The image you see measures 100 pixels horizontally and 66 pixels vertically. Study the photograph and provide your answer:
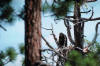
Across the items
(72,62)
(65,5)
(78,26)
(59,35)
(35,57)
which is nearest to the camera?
(72,62)

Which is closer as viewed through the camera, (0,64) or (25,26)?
(25,26)

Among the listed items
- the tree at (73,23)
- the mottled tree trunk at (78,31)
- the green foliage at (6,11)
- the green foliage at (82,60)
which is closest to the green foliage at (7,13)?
the green foliage at (6,11)

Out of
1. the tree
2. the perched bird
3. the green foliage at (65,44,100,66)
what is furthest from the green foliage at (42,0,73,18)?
the green foliage at (65,44,100,66)

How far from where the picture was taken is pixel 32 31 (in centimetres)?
413

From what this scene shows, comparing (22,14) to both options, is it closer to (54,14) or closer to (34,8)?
(34,8)

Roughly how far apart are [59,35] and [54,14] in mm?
1182

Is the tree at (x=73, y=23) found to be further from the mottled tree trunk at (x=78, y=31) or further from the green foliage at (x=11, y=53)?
the green foliage at (x=11, y=53)

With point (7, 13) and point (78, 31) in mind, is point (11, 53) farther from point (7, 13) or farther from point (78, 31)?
point (78, 31)

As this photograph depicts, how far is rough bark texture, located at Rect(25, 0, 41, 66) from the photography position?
13.3ft

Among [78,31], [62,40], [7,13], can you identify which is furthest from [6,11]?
[78,31]

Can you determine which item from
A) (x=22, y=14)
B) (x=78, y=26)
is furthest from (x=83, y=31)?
(x=22, y=14)

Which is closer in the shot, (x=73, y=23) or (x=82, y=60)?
(x=82, y=60)

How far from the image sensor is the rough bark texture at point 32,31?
4.06m

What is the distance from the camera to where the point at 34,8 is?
13.9 ft
